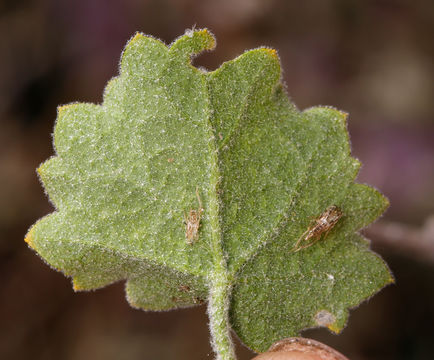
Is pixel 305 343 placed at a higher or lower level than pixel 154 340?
higher

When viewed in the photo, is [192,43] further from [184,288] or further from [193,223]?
[184,288]

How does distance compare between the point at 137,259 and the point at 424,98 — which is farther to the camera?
the point at 424,98

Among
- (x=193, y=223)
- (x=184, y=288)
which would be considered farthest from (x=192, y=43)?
(x=184, y=288)

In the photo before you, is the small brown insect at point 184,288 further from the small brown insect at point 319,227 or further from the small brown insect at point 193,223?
the small brown insect at point 319,227

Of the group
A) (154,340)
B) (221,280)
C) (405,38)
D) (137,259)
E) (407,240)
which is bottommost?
(154,340)

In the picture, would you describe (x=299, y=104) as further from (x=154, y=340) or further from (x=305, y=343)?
(x=305, y=343)

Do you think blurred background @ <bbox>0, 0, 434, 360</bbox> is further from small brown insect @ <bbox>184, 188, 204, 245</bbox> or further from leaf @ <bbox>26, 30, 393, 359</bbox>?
small brown insect @ <bbox>184, 188, 204, 245</bbox>

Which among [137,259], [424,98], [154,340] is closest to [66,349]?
[154,340]

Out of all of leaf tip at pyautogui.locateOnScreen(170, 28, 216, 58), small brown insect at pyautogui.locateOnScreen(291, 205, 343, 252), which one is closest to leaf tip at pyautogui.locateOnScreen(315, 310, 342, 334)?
small brown insect at pyautogui.locateOnScreen(291, 205, 343, 252)

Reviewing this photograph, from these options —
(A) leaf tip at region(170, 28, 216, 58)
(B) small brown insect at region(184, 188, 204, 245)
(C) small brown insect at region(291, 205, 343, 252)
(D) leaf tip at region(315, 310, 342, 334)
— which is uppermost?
(A) leaf tip at region(170, 28, 216, 58)
